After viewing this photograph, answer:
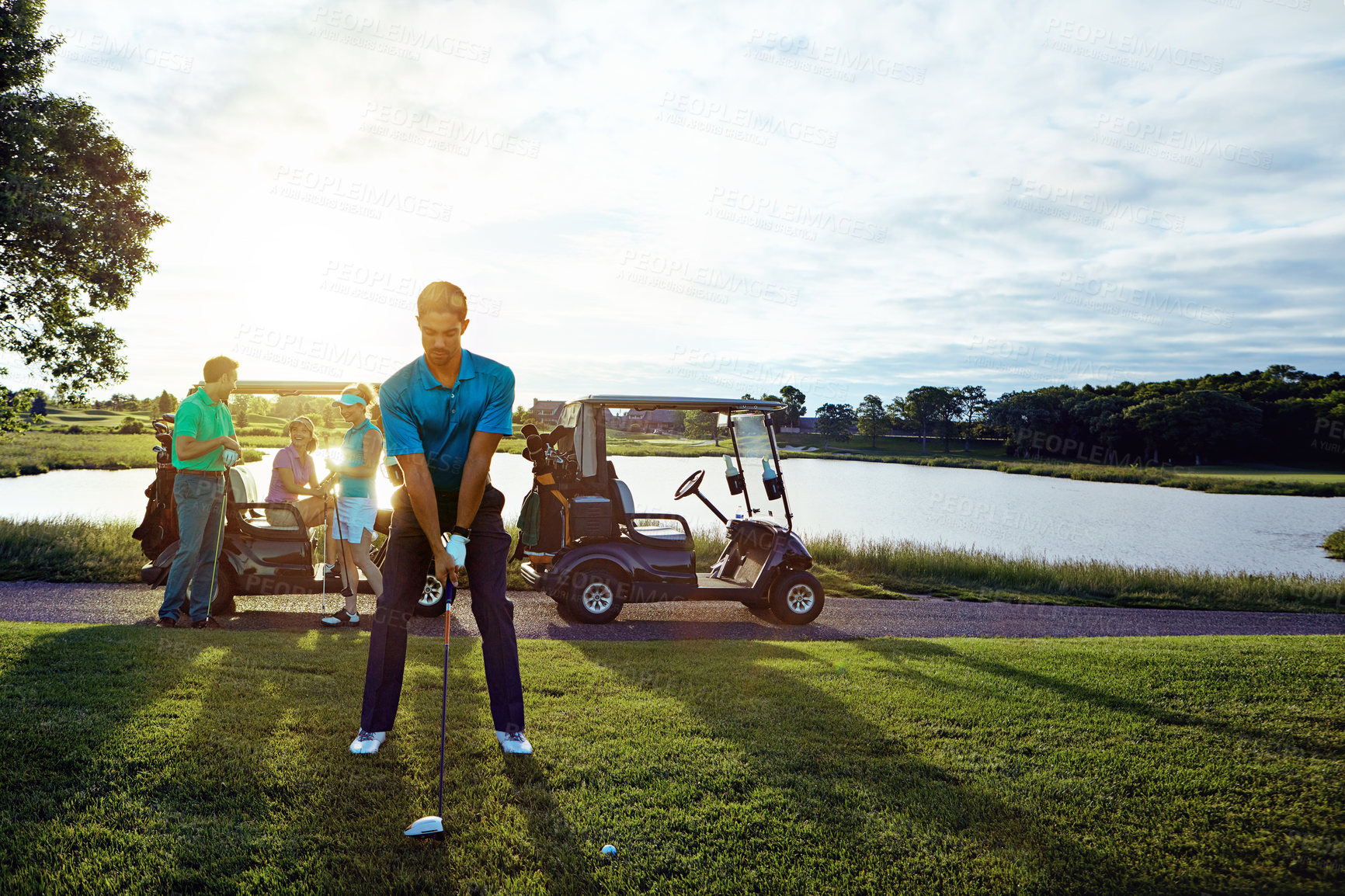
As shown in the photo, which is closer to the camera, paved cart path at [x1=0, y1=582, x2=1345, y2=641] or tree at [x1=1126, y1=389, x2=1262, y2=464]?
paved cart path at [x1=0, y1=582, x2=1345, y2=641]

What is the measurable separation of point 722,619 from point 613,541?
5.37 feet

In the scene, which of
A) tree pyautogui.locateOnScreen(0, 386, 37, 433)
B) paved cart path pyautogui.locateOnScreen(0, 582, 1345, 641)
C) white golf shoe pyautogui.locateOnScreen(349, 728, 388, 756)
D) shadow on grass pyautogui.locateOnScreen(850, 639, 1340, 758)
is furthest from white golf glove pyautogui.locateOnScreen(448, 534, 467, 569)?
tree pyautogui.locateOnScreen(0, 386, 37, 433)

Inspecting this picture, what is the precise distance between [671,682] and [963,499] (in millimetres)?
35575

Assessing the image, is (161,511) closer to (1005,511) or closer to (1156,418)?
(1005,511)

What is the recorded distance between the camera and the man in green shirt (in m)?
6.04

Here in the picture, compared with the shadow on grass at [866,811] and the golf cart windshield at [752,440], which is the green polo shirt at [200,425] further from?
the golf cart windshield at [752,440]

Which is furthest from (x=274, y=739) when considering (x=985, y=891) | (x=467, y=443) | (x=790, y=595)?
(x=790, y=595)

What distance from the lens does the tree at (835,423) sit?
95.9 m

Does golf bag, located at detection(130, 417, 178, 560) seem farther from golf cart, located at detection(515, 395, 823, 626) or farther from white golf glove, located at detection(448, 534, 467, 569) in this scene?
white golf glove, located at detection(448, 534, 467, 569)

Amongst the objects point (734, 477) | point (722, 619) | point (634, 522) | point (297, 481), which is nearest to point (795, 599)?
point (722, 619)

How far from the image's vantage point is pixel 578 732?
12.2 ft

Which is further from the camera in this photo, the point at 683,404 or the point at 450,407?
the point at 683,404

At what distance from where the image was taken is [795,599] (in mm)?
8164

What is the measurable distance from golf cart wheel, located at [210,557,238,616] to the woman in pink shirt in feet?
2.19
